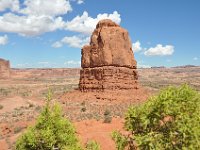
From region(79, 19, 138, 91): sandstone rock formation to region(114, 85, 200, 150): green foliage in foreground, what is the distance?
36.4 meters

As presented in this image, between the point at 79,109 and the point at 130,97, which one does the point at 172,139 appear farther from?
the point at 130,97

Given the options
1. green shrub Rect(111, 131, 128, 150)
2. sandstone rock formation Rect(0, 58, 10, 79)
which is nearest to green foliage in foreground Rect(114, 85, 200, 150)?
green shrub Rect(111, 131, 128, 150)

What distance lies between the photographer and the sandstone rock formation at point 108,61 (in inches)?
2061

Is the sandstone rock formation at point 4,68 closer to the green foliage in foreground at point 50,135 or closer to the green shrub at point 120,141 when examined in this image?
the green foliage in foreground at point 50,135

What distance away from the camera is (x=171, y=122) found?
1481 centimetres

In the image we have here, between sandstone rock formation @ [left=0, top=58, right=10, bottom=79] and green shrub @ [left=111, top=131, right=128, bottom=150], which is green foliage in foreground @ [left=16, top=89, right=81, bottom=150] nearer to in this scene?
green shrub @ [left=111, top=131, right=128, bottom=150]

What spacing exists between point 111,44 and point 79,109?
12.1 metres

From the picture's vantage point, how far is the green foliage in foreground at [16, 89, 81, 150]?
18389mm

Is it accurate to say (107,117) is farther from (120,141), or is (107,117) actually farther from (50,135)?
(120,141)

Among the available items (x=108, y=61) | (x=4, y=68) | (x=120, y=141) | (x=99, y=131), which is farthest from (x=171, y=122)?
(x=4, y=68)

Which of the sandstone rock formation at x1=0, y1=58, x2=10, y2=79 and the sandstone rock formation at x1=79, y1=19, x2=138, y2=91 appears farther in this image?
the sandstone rock formation at x1=0, y1=58, x2=10, y2=79

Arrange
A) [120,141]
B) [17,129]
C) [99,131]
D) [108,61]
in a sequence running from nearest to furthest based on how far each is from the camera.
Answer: [120,141] → [99,131] → [17,129] → [108,61]

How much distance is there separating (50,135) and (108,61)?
35353mm

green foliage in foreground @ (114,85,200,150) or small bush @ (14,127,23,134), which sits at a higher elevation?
green foliage in foreground @ (114,85,200,150)
